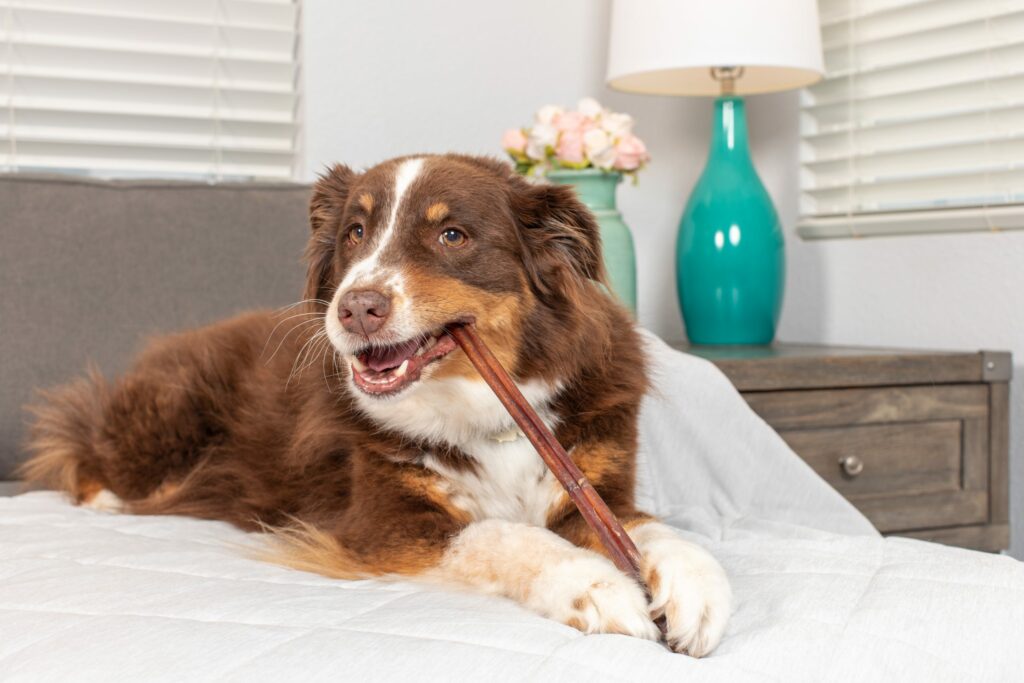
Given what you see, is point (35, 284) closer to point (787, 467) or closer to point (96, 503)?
point (96, 503)

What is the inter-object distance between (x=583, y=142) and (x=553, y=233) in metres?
1.36

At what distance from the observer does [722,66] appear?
9.62 feet

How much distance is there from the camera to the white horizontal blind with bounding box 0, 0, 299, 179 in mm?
3055

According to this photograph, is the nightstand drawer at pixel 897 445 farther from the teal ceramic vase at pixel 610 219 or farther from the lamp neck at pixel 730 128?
the lamp neck at pixel 730 128

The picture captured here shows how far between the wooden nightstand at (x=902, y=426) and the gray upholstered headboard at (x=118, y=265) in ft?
3.79

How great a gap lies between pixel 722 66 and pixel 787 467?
1211 mm

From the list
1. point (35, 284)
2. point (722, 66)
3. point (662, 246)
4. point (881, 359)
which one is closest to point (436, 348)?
point (35, 284)

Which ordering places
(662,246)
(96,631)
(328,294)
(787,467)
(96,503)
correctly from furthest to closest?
(662,246), (787,467), (96,503), (328,294), (96,631)

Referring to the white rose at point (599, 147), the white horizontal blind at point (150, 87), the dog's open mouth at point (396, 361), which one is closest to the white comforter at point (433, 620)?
the dog's open mouth at point (396, 361)

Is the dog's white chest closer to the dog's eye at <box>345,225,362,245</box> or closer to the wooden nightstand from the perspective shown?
the dog's eye at <box>345,225,362,245</box>

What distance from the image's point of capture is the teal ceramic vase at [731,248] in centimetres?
312

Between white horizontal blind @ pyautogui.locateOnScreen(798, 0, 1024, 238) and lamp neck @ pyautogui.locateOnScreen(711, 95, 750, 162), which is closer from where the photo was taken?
white horizontal blind @ pyautogui.locateOnScreen(798, 0, 1024, 238)

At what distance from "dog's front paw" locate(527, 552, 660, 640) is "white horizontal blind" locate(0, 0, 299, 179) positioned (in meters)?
2.32


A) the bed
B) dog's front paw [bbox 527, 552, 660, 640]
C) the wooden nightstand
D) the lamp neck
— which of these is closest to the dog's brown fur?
the bed
